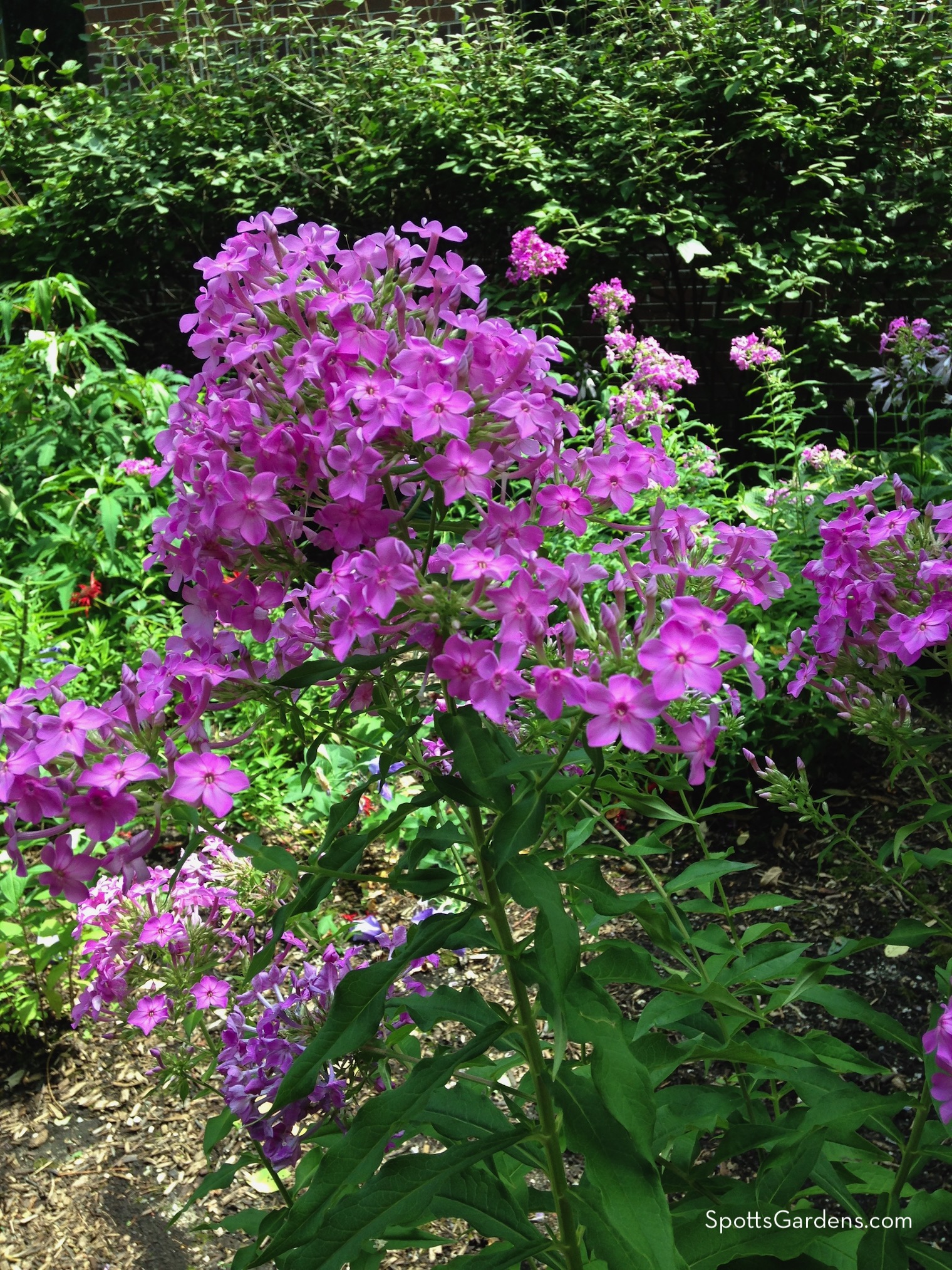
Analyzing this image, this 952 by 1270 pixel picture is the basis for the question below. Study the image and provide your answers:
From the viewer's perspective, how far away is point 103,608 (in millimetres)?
4789

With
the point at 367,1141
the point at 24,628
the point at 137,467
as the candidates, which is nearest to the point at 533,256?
the point at 137,467

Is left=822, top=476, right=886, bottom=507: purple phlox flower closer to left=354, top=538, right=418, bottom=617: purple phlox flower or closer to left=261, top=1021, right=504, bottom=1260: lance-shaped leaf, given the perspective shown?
left=354, top=538, right=418, bottom=617: purple phlox flower

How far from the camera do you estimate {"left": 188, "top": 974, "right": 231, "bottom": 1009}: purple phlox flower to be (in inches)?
77.8

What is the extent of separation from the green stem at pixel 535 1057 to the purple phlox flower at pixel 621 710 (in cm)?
32

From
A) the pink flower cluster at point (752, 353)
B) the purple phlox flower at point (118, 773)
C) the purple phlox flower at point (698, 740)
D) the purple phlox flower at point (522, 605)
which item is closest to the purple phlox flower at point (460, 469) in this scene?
the purple phlox flower at point (522, 605)

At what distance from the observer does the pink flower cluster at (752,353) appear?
442 centimetres

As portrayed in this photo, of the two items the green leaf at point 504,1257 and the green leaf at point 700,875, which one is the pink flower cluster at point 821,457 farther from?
the green leaf at point 504,1257

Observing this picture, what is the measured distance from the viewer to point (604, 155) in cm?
614

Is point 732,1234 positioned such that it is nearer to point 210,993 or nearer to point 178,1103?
point 210,993

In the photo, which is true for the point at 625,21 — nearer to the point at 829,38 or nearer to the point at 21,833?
the point at 829,38

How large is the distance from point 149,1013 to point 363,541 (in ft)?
4.10

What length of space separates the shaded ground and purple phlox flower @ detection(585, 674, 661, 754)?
1.42 m

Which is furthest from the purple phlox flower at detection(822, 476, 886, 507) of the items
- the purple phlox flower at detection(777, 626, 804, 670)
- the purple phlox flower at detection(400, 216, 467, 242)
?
the purple phlox flower at detection(400, 216, 467, 242)

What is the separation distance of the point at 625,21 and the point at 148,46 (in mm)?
3643
